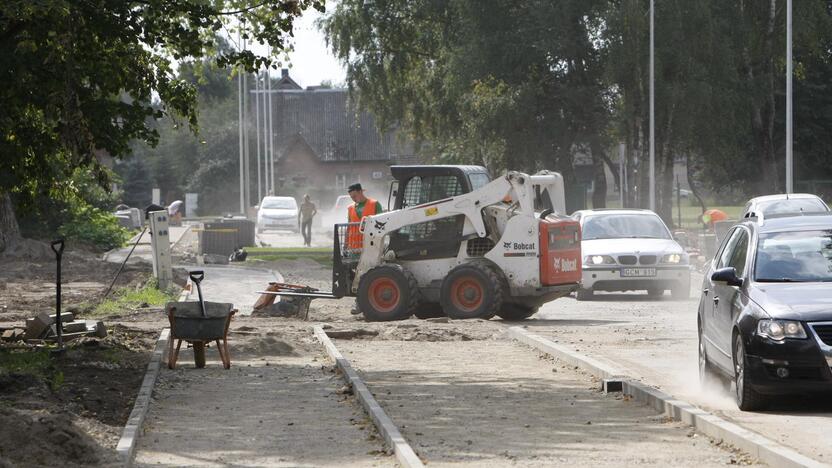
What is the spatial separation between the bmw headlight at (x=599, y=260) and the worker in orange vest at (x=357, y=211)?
4131 mm

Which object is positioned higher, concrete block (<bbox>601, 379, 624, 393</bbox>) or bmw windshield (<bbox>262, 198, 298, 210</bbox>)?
bmw windshield (<bbox>262, 198, 298, 210</bbox>)

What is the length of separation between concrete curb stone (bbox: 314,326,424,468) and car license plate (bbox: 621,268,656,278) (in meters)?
9.97

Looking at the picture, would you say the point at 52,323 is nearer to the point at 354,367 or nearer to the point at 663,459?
the point at 354,367

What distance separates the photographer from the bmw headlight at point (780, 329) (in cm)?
1048

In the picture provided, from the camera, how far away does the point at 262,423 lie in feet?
36.3

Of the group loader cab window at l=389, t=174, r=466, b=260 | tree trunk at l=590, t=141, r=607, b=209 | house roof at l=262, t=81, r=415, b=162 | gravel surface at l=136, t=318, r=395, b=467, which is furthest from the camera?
house roof at l=262, t=81, r=415, b=162

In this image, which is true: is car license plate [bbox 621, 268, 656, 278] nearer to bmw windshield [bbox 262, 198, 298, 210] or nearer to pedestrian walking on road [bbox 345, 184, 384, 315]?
pedestrian walking on road [bbox 345, 184, 384, 315]

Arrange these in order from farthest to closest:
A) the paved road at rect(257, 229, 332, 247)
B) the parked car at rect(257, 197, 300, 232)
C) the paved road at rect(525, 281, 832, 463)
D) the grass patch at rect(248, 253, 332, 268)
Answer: the parked car at rect(257, 197, 300, 232) → the paved road at rect(257, 229, 332, 247) → the grass patch at rect(248, 253, 332, 268) → the paved road at rect(525, 281, 832, 463)

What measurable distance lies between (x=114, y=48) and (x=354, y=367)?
4.56 metres

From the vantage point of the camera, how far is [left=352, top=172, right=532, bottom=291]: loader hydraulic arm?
A: 20844 millimetres

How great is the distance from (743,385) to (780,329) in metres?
0.57

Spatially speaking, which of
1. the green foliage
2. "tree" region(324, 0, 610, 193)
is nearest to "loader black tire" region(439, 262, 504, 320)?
the green foliage

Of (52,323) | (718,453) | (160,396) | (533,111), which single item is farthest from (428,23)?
(718,453)

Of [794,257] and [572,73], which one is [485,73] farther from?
[794,257]
